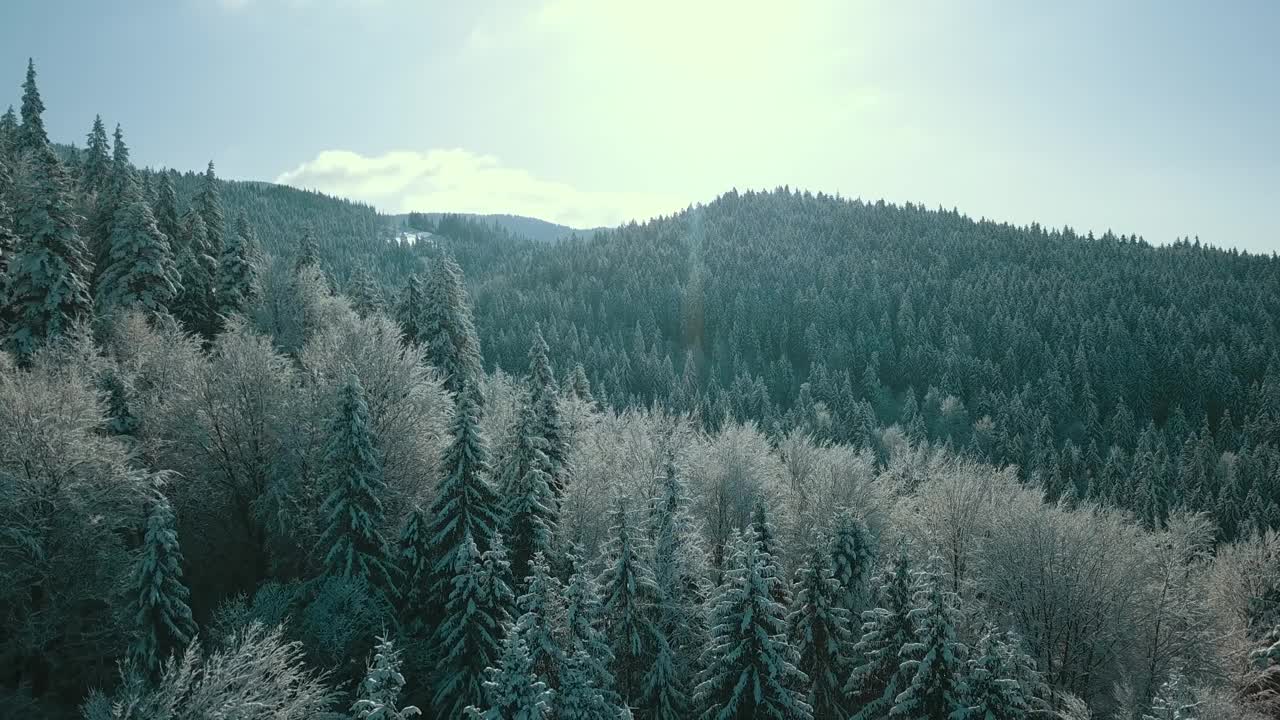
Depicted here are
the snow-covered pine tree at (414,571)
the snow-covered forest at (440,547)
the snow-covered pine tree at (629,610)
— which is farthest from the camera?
the snow-covered pine tree at (414,571)

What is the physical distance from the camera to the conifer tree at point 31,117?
183 feet

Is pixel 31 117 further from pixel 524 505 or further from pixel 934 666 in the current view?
pixel 934 666

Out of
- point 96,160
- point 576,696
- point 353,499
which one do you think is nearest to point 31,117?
point 96,160

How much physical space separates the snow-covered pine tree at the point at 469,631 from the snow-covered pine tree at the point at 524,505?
344 cm

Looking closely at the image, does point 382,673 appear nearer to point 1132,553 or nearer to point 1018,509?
point 1018,509

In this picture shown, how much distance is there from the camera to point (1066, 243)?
188 meters

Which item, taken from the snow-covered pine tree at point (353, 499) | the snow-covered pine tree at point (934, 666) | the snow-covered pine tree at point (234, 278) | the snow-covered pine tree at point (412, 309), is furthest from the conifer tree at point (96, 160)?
the snow-covered pine tree at point (934, 666)

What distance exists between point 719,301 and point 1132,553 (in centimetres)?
12888

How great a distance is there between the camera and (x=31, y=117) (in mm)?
57906

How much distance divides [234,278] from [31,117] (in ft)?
103

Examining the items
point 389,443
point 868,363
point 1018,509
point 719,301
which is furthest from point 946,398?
point 389,443

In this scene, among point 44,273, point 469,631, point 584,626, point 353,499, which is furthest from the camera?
point 44,273

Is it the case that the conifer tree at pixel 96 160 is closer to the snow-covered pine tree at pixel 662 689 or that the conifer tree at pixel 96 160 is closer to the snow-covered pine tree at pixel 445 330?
the snow-covered pine tree at pixel 445 330

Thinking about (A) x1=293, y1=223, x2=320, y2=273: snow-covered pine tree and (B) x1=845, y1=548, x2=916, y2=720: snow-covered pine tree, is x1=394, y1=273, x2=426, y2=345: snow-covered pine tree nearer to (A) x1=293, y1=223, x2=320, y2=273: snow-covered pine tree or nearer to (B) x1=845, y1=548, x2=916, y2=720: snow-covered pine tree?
(A) x1=293, y1=223, x2=320, y2=273: snow-covered pine tree
